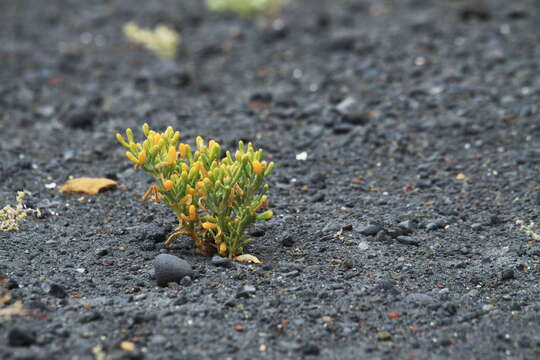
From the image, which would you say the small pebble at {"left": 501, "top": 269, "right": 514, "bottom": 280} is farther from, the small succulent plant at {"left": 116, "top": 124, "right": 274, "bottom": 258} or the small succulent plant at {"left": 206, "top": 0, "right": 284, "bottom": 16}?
the small succulent plant at {"left": 206, "top": 0, "right": 284, "bottom": 16}

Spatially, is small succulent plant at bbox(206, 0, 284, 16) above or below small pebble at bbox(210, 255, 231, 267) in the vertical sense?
above

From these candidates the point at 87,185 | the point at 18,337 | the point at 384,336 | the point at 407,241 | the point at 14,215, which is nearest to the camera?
the point at 18,337

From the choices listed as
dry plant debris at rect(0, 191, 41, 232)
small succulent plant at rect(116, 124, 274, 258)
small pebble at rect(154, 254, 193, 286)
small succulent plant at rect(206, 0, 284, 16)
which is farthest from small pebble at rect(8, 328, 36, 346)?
small succulent plant at rect(206, 0, 284, 16)

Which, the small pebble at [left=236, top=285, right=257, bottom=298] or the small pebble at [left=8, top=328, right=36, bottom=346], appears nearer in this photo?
the small pebble at [left=8, top=328, right=36, bottom=346]

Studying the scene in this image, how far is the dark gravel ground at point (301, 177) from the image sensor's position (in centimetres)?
293

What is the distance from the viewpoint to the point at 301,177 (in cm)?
452

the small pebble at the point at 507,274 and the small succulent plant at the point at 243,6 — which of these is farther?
the small succulent plant at the point at 243,6

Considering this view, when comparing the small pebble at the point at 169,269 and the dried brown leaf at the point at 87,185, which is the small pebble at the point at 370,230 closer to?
the small pebble at the point at 169,269

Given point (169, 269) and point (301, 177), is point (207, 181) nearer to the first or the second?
point (169, 269)

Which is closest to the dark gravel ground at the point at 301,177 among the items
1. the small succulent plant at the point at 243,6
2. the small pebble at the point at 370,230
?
the small pebble at the point at 370,230

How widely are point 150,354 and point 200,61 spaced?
163 inches

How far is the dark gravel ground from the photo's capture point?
293cm

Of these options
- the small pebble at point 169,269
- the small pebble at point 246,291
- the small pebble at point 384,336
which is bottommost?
the small pebble at point 384,336

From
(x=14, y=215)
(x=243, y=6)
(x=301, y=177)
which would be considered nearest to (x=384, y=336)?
(x=301, y=177)
